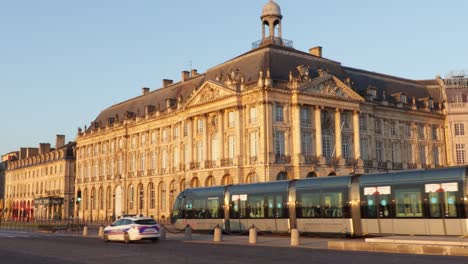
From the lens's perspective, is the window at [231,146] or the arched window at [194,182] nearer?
the window at [231,146]

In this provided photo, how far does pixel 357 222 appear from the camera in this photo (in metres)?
28.4

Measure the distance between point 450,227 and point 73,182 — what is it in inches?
3423

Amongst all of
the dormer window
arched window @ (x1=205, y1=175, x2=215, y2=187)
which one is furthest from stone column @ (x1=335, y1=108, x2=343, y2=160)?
arched window @ (x1=205, y1=175, x2=215, y2=187)

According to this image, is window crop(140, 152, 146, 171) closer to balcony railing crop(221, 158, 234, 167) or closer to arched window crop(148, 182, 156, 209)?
arched window crop(148, 182, 156, 209)

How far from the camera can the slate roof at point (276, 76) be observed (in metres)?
57.5

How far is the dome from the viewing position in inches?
2443

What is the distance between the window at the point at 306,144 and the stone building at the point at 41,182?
156 ft

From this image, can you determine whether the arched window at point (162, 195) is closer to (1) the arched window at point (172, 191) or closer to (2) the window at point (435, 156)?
(1) the arched window at point (172, 191)

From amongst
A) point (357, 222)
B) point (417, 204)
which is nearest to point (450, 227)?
point (417, 204)

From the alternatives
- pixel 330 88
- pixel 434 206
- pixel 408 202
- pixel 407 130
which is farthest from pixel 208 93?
pixel 434 206

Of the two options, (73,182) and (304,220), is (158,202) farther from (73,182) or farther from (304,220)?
(304,220)

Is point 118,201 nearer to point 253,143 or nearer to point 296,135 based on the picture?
point 253,143

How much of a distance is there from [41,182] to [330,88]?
72567 mm

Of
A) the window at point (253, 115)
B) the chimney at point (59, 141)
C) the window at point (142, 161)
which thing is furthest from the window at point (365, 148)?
the chimney at point (59, 141)
